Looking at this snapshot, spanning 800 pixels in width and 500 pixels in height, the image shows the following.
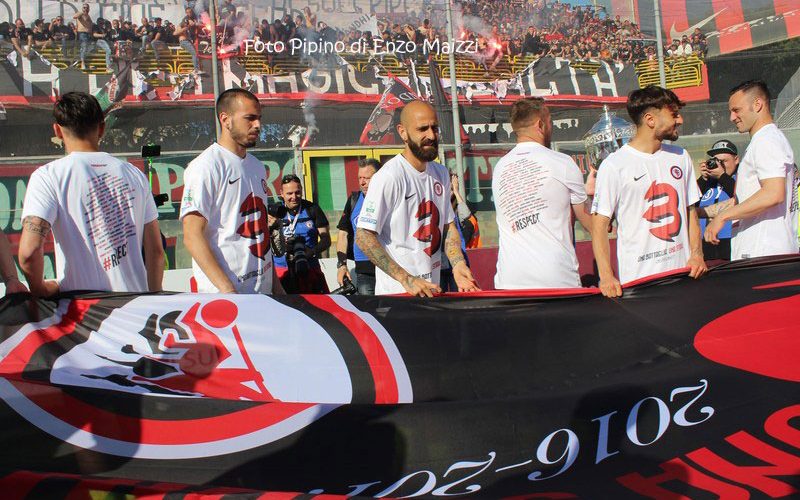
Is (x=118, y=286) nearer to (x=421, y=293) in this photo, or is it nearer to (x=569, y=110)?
(x=421, y=293)

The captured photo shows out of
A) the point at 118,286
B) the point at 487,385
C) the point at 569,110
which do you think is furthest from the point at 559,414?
the point at 569,110

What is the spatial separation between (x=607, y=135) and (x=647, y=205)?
1288 cm

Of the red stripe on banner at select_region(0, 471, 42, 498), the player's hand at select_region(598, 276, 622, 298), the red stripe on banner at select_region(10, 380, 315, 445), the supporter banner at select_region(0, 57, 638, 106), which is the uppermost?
the supporter banner at select_region(0, 57, 638, 106)

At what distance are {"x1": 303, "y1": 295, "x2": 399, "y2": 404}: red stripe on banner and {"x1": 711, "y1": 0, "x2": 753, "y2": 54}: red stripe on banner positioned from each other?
17.3 meters

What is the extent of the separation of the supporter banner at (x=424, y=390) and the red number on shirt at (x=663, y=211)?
1.54 ft

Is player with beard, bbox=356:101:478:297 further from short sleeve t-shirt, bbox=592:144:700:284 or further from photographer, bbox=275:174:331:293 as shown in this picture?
photographer, bbox=275:174:331:293

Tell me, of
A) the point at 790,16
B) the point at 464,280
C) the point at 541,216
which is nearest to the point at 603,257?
the point at 541,216

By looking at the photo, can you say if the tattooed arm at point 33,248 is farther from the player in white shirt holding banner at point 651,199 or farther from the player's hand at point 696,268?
the player's hand at point 696,268

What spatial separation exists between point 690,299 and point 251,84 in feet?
42.6

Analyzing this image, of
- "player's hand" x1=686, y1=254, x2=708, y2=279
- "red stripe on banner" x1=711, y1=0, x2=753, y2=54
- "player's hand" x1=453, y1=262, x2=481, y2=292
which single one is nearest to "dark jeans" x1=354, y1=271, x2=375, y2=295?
"player's hand" x1=453, y1=262, x2=481, y2=292

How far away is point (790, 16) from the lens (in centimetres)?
2025

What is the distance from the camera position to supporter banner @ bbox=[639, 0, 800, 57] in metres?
19.0

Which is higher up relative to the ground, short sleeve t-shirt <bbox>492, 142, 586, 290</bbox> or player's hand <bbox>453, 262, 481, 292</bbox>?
short sleeve t-shirt <bbox>492, 142, 586, 290</bbox>

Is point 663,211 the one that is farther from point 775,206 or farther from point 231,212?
point 231,212
